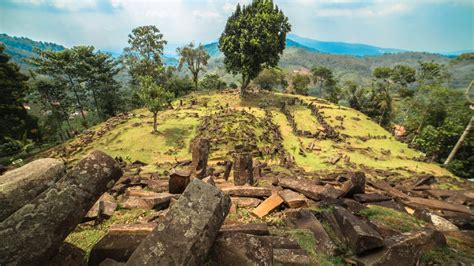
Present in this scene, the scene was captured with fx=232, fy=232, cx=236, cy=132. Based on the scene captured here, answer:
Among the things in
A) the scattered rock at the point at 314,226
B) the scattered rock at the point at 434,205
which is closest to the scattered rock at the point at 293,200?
the scattered rock at the point at 314,226

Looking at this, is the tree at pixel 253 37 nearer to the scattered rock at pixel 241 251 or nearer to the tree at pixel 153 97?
the tree at pixel 153 97

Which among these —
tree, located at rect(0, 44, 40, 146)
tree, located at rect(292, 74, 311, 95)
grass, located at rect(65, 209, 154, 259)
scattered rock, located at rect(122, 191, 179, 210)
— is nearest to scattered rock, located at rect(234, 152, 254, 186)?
scattered rock, located at rect(122, 191, 179, 210)

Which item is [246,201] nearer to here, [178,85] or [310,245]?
[310,245]

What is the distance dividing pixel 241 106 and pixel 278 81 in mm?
30183

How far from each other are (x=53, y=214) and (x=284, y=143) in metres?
20.9

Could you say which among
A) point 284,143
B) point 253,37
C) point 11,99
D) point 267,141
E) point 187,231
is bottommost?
point 284,143

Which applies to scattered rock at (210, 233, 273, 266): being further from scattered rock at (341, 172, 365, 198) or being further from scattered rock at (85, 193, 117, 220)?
scattered rock at (341, 172, 365, 198)

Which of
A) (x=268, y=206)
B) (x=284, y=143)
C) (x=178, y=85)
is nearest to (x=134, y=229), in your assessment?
(x=268, y=206)

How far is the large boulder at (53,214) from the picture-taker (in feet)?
8.09

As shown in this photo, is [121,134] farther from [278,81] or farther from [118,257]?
[278,81]

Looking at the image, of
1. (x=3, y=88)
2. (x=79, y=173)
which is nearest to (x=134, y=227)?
(x=79, y=173)

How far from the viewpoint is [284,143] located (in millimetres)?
22469

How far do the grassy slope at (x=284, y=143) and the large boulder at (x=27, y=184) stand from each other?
1123cm

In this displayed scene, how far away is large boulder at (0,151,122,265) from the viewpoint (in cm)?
247
